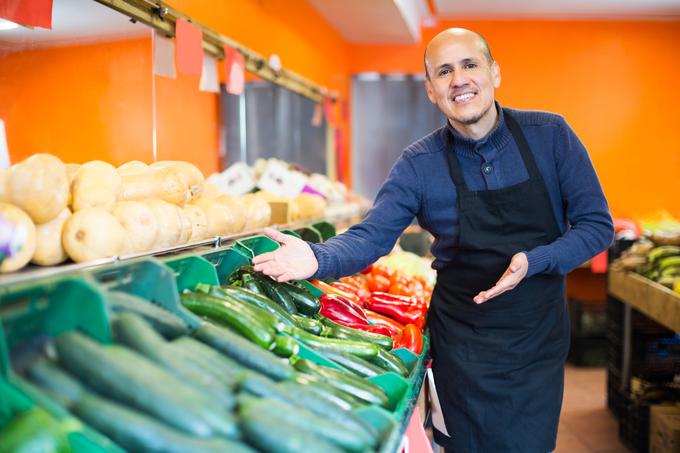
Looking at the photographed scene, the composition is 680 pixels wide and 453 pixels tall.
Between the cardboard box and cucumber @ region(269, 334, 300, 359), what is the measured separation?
10.5ft

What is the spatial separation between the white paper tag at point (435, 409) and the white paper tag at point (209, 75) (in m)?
2.24

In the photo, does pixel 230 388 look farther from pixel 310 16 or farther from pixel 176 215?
pixel 310 16

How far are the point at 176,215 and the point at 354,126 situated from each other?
762 centimetres

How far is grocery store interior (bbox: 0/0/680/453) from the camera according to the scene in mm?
1296

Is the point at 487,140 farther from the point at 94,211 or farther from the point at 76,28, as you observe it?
the point at 76,28

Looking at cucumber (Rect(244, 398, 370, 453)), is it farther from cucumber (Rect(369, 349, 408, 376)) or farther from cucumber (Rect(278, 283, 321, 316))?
cucumber (Rect(278, 283, 321, 316))

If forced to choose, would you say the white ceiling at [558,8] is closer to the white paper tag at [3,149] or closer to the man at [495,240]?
the man at [495,240]

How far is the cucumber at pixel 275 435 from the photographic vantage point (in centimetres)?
127

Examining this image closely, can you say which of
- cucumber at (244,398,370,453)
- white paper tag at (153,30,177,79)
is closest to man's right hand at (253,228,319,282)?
cucumber at (244,398,370,453)

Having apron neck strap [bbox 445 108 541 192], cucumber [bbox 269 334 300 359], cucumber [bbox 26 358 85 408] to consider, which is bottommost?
cucumber [bbox 269 334 300 359]

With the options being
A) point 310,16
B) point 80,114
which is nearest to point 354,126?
point 310,16

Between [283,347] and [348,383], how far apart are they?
0.70 feet

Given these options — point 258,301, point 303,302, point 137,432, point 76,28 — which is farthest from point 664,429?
point 76,28

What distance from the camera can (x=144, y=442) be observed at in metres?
1.19
